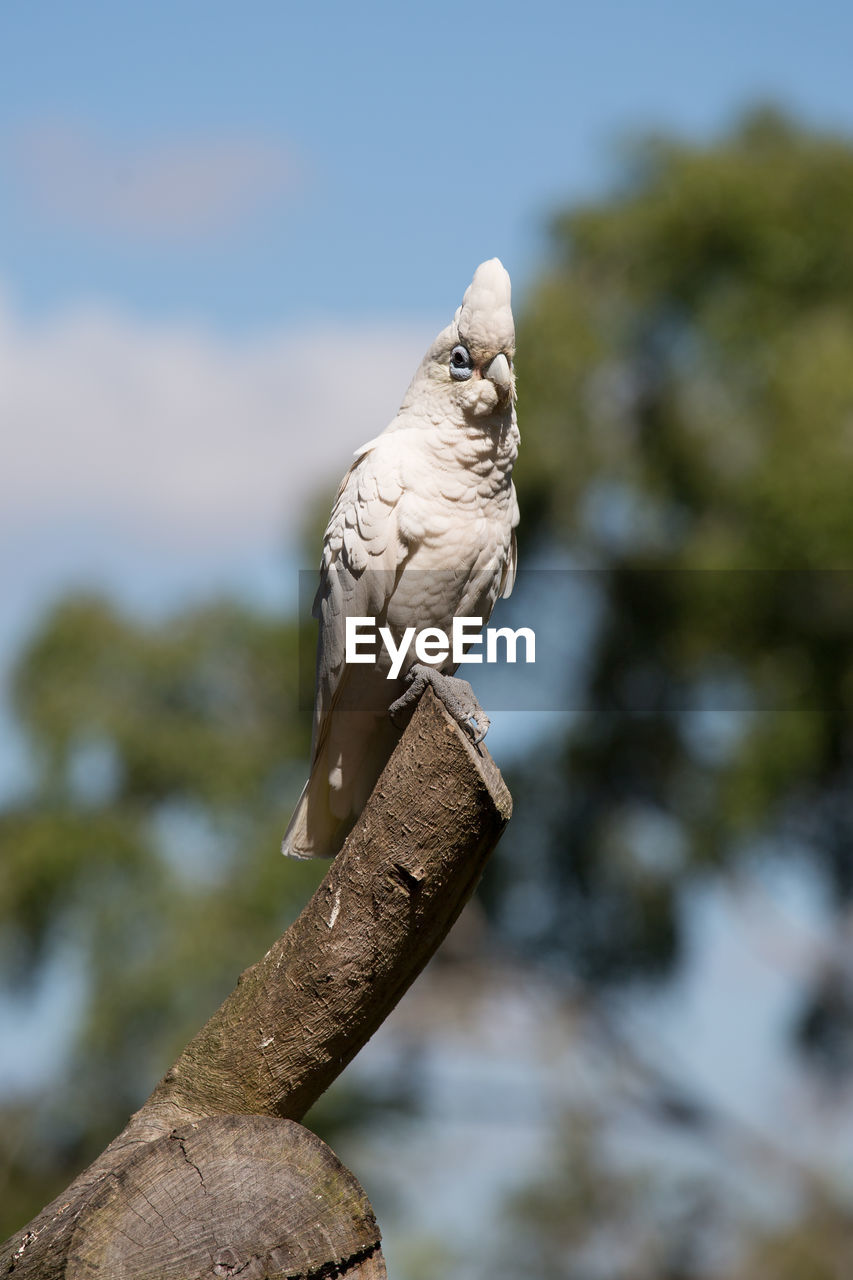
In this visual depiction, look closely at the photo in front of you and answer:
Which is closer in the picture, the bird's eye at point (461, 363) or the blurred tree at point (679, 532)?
the bird's eye at point (461, 363)

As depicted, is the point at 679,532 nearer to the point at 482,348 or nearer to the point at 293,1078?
the point at 482,348

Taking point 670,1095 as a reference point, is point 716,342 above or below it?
above

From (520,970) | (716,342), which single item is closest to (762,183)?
(716,342)

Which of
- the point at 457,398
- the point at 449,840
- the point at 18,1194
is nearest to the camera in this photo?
the point at 449,840

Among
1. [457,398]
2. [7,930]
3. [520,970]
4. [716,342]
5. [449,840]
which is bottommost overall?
[520,970]

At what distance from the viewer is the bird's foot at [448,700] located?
373 cm

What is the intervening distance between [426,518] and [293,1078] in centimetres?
193

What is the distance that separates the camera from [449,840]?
137 inches

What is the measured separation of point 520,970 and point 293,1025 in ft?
40.2

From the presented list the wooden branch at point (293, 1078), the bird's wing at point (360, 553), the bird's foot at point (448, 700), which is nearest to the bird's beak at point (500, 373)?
the bird's wing at point (360, 553)

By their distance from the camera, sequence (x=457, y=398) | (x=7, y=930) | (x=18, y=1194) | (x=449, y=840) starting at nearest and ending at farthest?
(x=449, y=840) → (x=457, y=398) → (x=18, y=1194) → (x=7, y=930)

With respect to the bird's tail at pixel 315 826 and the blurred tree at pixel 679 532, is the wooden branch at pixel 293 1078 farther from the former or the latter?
the blurred tree at pixel 679 532

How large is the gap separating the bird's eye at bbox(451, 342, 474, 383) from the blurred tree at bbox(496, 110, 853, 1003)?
982 centimetres

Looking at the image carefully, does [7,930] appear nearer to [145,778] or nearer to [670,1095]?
[145,778]
